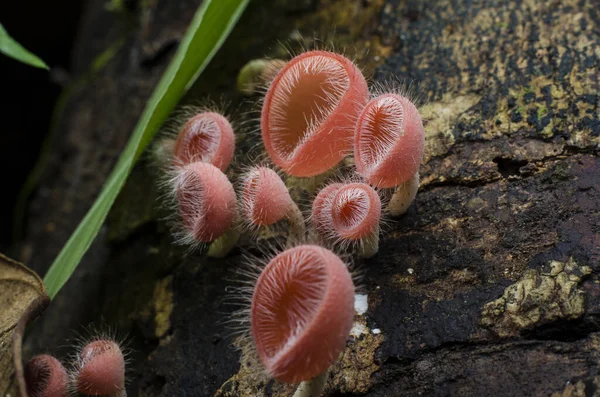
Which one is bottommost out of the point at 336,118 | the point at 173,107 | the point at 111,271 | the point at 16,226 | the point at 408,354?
the point at 16,226

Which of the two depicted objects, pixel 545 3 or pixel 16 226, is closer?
pixel 545 3

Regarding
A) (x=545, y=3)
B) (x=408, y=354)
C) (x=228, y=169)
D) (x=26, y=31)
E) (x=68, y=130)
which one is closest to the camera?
(x=408, y=354)

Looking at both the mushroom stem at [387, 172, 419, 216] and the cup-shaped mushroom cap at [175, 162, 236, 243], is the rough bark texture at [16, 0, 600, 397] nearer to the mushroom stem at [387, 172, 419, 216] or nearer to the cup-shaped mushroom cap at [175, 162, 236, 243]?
the mushroom stem at [387, 172, 419, 216]

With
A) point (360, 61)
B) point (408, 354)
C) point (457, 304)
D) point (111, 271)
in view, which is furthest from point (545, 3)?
point (111, 271)

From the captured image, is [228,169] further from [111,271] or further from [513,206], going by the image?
[513,206]

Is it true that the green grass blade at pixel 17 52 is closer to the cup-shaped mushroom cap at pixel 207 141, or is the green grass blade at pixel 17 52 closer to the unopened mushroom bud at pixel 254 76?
the cup-shaped mushroom cap at pixel 207 141

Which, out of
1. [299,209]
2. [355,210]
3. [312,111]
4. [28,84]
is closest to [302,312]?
[355,210]

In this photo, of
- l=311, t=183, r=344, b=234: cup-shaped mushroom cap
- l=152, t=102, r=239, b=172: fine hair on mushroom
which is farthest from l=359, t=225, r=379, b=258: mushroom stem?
l=152, t=102, r=239, b=172: fine hair on mushroom
